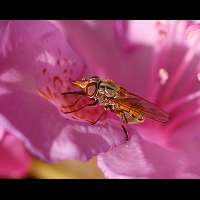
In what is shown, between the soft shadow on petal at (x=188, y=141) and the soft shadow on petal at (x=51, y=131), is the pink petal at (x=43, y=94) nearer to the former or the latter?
the soft shadow on petal at (x=51, y=131)

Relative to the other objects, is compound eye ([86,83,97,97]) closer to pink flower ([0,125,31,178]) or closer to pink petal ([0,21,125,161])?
pink petal ([0,21,125,161])

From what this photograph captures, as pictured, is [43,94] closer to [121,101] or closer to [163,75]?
[121,101]

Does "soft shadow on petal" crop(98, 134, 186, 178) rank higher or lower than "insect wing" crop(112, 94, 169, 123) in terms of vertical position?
lower

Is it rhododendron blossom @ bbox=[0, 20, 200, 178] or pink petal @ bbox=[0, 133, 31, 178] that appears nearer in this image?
rhododendron blossom @ bbox=[0, 20, 200, 178]

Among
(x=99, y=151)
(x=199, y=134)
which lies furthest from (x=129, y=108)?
(x=199, y=134)

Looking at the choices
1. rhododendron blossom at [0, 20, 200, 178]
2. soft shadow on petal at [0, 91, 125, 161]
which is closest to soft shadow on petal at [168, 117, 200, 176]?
rhododendron blossom at [0, 20, 200, 178]

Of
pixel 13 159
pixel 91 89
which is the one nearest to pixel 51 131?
pixel 91 89
